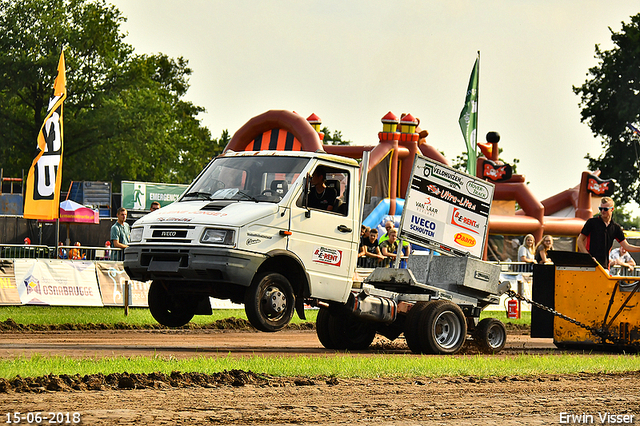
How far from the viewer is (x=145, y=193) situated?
4694cm

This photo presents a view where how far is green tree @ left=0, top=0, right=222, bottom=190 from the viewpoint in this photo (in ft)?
189

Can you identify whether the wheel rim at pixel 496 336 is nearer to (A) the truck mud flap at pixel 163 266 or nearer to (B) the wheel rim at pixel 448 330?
(B) the wheel rim at pixel 448 330

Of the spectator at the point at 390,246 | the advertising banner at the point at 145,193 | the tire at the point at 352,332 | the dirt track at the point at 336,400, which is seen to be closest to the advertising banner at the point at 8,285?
the spectator at the point at 390,246

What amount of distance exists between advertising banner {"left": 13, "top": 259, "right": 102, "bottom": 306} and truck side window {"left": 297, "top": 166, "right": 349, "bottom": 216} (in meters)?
8.75

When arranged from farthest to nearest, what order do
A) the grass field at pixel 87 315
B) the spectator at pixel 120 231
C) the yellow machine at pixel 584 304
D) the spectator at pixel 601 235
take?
the spectator at pixel 120 231
the grass field at pixel 87 315
the spectator at pixel 601 235
the yellow machine at pixel 584 304

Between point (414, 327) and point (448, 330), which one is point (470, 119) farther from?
point (414, 327)

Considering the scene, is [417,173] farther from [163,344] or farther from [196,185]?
[163,344]

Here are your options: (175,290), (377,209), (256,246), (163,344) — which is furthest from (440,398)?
(377,209)

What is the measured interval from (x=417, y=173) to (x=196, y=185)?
3088 millimetres

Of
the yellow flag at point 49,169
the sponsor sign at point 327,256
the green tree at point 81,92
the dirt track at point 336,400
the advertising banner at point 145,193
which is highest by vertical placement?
the green tree at point 81,92

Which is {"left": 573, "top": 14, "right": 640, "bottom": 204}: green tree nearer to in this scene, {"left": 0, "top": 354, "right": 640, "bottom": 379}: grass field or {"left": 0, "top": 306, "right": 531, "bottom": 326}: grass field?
{"left": 0, "top": 306, "right": 531, "bottom": 326}: grass field

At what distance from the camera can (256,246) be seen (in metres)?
11.2

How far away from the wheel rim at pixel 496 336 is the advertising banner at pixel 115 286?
8.36m

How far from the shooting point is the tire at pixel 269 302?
36.8 feet
